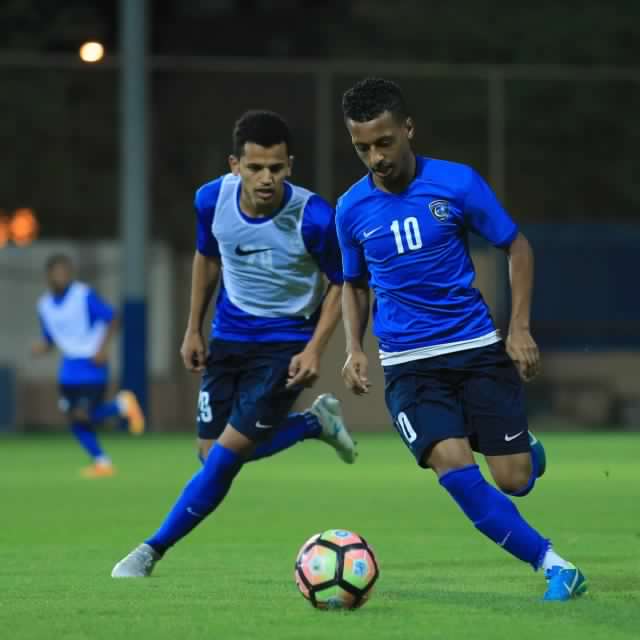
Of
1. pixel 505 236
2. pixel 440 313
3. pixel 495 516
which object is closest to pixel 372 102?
pixel 505 236

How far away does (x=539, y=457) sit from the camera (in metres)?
7.62

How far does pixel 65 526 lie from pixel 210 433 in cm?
240

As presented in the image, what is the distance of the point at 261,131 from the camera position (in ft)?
24.9

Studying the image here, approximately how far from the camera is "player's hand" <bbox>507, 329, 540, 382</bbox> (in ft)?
21.6

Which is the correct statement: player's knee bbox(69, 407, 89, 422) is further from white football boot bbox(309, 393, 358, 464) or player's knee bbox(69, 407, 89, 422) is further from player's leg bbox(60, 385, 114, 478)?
white football boot bbox(309, 393, 358, 464)

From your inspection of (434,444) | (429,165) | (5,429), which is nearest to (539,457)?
(434,444)

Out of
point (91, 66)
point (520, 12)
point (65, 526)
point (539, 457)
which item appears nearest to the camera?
point (539, 457)

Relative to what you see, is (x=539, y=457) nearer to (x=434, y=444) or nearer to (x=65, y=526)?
(x=434, y=444)

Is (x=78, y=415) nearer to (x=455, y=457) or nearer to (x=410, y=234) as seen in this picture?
(x=410, y=234)

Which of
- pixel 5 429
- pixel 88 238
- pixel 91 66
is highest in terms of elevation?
pixel 91 66

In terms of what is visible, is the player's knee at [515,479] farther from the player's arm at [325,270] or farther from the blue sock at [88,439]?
the blue sock at [88,439]

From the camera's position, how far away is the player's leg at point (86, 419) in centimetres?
1502

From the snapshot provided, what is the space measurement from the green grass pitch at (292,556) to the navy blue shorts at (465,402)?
613 millimetres

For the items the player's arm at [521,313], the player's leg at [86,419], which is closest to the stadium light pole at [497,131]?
the player's leg at [86,419]
